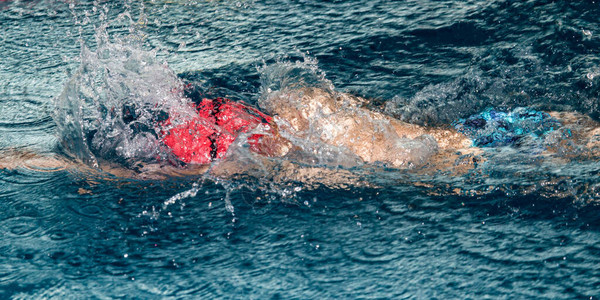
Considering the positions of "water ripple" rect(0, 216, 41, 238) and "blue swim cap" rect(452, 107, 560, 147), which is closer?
"water ripple" rect(0, 216, 41, 238)

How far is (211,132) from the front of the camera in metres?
2.56

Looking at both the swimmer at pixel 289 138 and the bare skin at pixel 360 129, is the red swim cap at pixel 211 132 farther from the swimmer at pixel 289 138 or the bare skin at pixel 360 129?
the bare skin at pixel 360 129

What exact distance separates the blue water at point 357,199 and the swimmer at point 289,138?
102 mm

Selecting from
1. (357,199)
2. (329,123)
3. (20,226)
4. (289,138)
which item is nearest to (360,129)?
(329,123)

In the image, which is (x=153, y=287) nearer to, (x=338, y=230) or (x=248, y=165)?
(x=338, y=230)

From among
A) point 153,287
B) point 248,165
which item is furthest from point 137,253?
point 248,165

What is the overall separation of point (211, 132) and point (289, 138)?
0.36 metres

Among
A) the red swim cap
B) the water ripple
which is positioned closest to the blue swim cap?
the red swim cap

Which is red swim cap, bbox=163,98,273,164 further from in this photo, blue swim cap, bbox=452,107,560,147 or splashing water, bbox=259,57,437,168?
blue swim cap, bbox=452,107,560,147

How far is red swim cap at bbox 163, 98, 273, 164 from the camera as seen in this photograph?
2.51 meters

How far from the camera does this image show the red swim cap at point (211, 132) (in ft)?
8.25

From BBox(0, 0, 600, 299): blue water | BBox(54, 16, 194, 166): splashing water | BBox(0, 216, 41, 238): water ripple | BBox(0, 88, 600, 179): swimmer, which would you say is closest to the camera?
BBox(0, 0, 600, 299): blue water

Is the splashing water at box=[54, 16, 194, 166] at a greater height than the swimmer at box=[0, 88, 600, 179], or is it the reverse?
the splashing water at box=[54, 16, 194, 166]

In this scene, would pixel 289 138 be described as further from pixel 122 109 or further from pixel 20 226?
pixel 20 226
